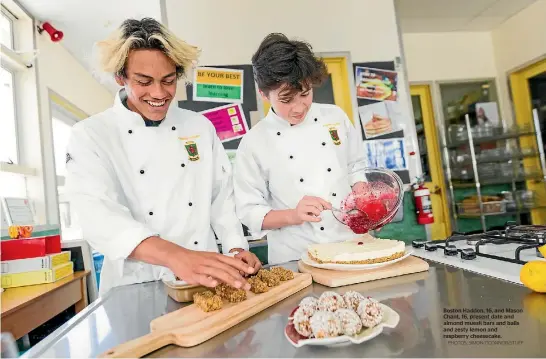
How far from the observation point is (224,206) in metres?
1.61

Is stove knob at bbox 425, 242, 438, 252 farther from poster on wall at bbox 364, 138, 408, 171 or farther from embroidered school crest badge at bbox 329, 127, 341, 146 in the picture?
poster on wall at bbox 364, 138, 408, 171

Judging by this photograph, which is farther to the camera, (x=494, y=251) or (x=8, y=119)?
(x=8, y=119)

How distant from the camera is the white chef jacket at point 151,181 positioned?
1290 mm

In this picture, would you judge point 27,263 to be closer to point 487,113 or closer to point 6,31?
point 6,31

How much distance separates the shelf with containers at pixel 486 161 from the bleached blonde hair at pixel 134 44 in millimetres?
4416

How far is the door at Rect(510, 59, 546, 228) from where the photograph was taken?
487 cm

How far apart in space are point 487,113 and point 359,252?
15.4ft

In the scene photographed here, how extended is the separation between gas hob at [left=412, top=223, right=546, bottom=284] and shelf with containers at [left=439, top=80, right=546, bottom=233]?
3.62 metres

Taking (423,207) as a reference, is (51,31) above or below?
above

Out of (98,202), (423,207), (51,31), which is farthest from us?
(51,31)

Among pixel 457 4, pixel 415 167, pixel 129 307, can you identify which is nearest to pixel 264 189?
pixel 129 307

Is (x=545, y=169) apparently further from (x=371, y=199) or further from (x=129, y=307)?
(x=129, y=307)

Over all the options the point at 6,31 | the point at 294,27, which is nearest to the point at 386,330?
the point at 294,27

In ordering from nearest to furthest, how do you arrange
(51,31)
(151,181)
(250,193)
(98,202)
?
(98,202) < (151,181) < (250,193) < (51,31)
